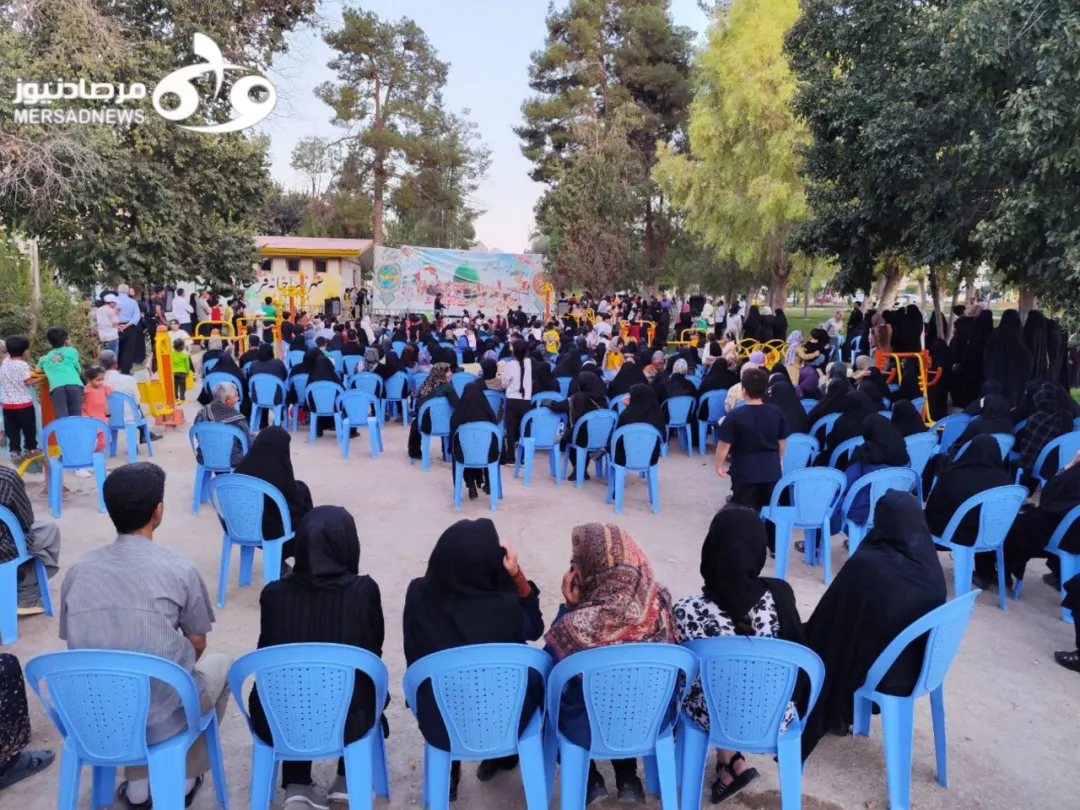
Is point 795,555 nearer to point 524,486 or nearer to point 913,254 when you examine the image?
point 524,486

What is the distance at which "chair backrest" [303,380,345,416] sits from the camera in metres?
8.62

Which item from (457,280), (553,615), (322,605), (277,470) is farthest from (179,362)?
(457,280)

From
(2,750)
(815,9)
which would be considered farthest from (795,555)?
(815,9)

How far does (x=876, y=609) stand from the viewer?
3.07 m

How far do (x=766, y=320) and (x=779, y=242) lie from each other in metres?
6.82

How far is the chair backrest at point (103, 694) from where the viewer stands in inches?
95.1

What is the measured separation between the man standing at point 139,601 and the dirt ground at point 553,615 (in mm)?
499

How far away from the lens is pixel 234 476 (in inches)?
177

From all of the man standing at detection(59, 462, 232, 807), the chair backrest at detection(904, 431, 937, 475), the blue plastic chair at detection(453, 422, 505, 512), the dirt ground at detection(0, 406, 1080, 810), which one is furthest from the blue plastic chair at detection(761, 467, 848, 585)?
the man standing at detection(59, 462, 232, 807)

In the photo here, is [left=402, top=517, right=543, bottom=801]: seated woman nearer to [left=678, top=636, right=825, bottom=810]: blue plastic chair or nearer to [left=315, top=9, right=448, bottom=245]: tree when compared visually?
[left=678, top=636, right=825, bottom=810]: blue plastic chair

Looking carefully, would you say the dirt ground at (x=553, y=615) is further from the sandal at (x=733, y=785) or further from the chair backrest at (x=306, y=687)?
the chair backrest at (x=306, y=687)

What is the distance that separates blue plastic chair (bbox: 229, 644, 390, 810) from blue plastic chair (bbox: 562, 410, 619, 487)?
4.74m

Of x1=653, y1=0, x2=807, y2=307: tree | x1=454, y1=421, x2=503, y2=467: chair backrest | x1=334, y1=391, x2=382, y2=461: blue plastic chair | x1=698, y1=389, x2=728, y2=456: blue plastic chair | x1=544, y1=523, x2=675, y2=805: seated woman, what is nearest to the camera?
x1=544, y1=523, x2=675, y2=805: seated woman

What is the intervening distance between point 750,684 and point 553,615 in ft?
6.93
